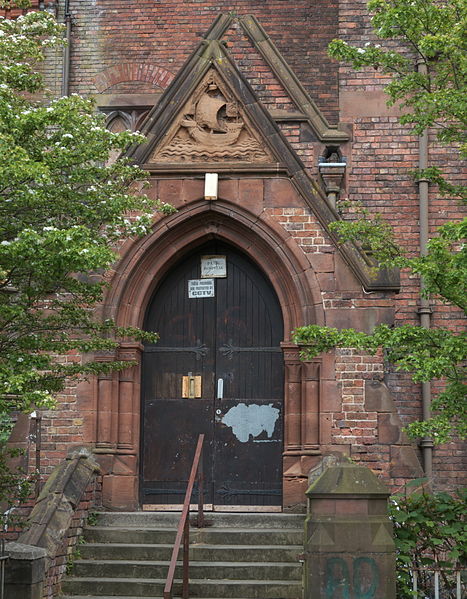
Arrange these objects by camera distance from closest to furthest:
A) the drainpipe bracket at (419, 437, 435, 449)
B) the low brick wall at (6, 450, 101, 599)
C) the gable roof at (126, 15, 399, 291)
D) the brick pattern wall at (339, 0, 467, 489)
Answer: the low brick wall at (6, 450, 101, 599), the gable roof at (126, 15, 399, 291), the drainpipe bracket at (419, 437, 435, 449), the brick pattern wall at (339, 0, 467, 489)

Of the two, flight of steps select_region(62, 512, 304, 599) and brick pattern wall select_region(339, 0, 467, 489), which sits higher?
brick pattern wall select_region(339, 0, 467, 489)

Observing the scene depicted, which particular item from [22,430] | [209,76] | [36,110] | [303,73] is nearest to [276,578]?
[22,430]

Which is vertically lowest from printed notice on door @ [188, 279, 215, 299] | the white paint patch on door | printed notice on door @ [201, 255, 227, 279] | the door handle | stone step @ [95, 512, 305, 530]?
stone step @ [95, 512, 305, 530]

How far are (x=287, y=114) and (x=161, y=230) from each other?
2466 millimetres

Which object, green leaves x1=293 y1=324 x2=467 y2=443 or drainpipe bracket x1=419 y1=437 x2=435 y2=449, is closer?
green leaves x1=293 y1=324 x2=467 y2=443

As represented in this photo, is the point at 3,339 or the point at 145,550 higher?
the point at 3,339

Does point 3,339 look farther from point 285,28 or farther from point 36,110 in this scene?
point 285,28

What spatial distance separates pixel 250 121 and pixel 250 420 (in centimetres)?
366

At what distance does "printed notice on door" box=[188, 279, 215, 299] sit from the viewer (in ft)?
41.7

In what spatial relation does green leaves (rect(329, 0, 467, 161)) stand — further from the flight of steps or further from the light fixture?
the flight of steps

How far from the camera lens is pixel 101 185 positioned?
934 cm

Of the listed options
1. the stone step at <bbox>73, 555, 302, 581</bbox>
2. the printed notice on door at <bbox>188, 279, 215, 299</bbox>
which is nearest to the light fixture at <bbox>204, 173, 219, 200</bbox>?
the printed notice on door at <bbox>188, 279, 215, 299</bbox>

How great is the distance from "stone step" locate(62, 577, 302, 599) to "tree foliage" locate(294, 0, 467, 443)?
2.05 m

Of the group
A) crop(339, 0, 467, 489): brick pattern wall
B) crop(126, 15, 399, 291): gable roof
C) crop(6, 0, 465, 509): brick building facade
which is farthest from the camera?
crop(339, 0, 467, 489): brick pattern wall
